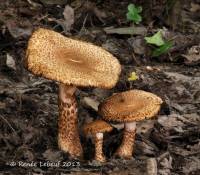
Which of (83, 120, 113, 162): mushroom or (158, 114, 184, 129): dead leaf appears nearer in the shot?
(83, 120, 113, 162): mushroom

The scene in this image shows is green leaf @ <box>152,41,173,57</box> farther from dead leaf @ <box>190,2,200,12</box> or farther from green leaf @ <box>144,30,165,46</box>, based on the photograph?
dead leaf @ <box>190,2,200,12</box>

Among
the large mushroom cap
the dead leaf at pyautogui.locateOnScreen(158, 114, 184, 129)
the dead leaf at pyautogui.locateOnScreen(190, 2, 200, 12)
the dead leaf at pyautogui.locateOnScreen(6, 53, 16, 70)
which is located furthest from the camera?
the dead leaf at pyautogui.locateOnScreen(190, 2, 200, 12)

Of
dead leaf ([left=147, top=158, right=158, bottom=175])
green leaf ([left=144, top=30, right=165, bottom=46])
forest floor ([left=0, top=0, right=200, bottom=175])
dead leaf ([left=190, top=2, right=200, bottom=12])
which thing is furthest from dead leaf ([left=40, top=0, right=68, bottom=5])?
dead leaf ([left=147, top=158, right=158, bottom=175])

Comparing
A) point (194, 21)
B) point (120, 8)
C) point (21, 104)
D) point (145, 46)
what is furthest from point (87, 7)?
point (21, 104)

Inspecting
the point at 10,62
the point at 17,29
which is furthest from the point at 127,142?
the point at 17,29

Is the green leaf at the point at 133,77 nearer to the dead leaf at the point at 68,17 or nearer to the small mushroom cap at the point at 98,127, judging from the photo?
the dead leaf at the point at 68,17

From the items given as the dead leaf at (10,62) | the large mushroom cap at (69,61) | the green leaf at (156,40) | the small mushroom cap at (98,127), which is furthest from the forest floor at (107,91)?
the large mushroom cap at (69,61)

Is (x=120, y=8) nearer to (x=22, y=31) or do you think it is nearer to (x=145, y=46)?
(x=145, y=46)

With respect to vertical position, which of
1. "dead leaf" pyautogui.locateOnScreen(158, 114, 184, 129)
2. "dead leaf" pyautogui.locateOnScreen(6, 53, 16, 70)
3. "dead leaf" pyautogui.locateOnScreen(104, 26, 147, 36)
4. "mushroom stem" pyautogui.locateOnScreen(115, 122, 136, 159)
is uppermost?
"dead leaf" pyautogui.locateOnScreen(104, 26, 147, 36)
